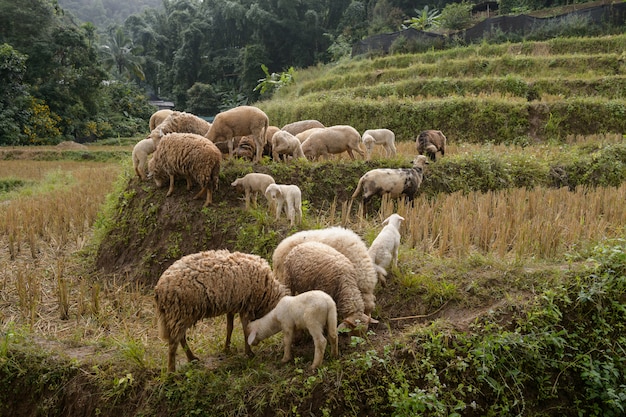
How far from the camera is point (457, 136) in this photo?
17047 mm

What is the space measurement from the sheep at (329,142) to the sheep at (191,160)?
262 centimetres

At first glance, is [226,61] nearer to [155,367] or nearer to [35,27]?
[35,27]

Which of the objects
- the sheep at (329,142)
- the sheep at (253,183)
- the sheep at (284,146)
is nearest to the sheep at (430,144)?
the sheep at (329,142)

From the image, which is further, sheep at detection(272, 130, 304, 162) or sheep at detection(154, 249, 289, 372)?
sheep at detection(272, 130, 304, 162)

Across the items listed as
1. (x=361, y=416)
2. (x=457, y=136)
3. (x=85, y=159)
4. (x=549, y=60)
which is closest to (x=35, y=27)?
(x=85, y=159)

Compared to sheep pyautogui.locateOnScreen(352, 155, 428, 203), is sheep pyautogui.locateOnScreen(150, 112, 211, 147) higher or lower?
higher

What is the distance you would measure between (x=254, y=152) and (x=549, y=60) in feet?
57.6

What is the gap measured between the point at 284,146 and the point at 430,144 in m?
3.64

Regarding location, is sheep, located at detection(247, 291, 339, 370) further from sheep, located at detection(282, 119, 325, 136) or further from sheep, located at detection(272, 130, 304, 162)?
sheep, located at detection(282, 119, 325, 136)

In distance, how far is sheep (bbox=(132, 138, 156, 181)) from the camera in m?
8.00

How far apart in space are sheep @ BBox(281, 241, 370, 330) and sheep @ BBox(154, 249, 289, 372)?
0.22 m

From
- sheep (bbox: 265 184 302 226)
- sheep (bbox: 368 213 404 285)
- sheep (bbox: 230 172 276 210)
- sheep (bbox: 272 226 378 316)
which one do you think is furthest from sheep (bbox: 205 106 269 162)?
sheep (bbox: 368 213 404 285)

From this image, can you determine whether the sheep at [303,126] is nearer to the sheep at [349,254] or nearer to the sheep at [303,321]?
the sheep at [349,254]

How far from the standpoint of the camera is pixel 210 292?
4.20m
